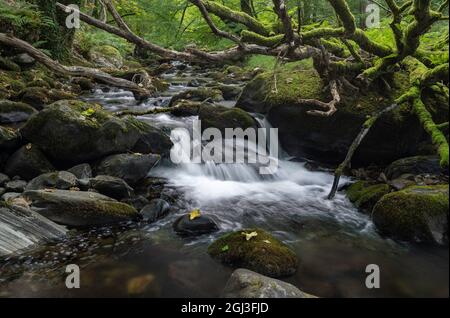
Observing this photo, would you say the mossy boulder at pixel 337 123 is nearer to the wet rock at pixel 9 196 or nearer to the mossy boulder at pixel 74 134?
the mossy boulder at pixel 74 134

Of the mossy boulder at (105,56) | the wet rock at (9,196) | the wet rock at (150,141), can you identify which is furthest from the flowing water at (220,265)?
the mossy boulder at (105,56)

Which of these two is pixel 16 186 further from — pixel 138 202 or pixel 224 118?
pixel 224 118

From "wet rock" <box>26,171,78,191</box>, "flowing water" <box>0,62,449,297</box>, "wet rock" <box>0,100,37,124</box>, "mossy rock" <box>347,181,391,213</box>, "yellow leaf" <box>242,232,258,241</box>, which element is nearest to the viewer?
"flowing water" <box>0,62,449,297</box>

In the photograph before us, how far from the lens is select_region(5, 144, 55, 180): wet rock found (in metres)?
6.40

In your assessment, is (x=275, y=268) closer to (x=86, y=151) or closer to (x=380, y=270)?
(x=380, y=270)

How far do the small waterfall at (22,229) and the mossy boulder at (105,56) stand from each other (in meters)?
15.1

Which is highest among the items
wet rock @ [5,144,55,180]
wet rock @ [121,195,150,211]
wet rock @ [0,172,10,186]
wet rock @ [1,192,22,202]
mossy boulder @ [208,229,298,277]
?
wet rock @ [5,144,55,180]

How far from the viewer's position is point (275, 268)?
3943 mm

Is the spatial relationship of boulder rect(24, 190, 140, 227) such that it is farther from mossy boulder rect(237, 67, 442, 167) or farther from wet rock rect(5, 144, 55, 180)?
mossy boulder rect(237, 67, 442, 167)

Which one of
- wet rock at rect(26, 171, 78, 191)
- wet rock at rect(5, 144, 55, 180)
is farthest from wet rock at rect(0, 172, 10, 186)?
wet rock at rect(26, 171, 78, 191)

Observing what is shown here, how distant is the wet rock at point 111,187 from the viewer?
608 cm

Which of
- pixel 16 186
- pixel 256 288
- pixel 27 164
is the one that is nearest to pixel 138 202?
pixel 16 186

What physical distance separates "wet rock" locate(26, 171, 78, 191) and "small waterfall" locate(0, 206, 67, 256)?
1063mm
